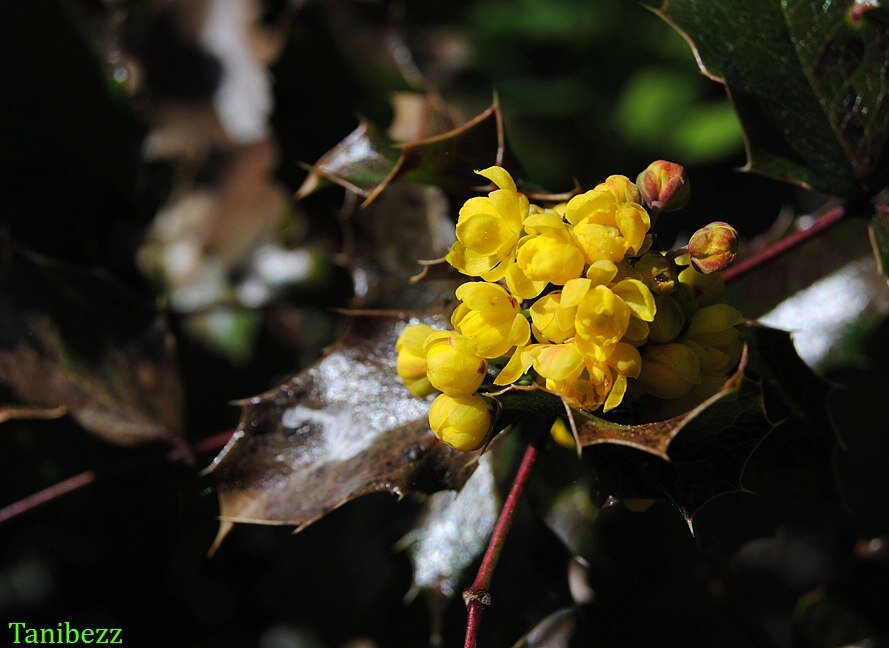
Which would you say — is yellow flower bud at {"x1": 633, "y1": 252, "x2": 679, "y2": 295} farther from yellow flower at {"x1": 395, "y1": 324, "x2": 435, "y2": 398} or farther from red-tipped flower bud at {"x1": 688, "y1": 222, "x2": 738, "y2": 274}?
yellow flower at {"x1": 395, "y1": 324, "x2": 435, "y2": 398}

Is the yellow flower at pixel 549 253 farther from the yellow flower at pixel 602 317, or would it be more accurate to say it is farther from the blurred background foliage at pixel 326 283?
the blurred background foliage at pixel 326 283

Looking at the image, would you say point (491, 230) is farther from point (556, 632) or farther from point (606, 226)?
point (556, 632)

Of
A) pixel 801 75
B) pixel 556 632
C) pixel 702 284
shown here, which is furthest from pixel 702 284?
pixel 556 632

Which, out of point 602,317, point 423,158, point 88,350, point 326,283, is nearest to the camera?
point 602,317

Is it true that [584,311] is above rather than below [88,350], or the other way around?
above

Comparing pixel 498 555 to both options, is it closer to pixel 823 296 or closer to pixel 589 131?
pixel 823 296

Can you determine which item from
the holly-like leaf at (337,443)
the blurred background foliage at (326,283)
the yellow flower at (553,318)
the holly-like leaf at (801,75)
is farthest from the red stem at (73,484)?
the holly-like leaf at (801,75)
